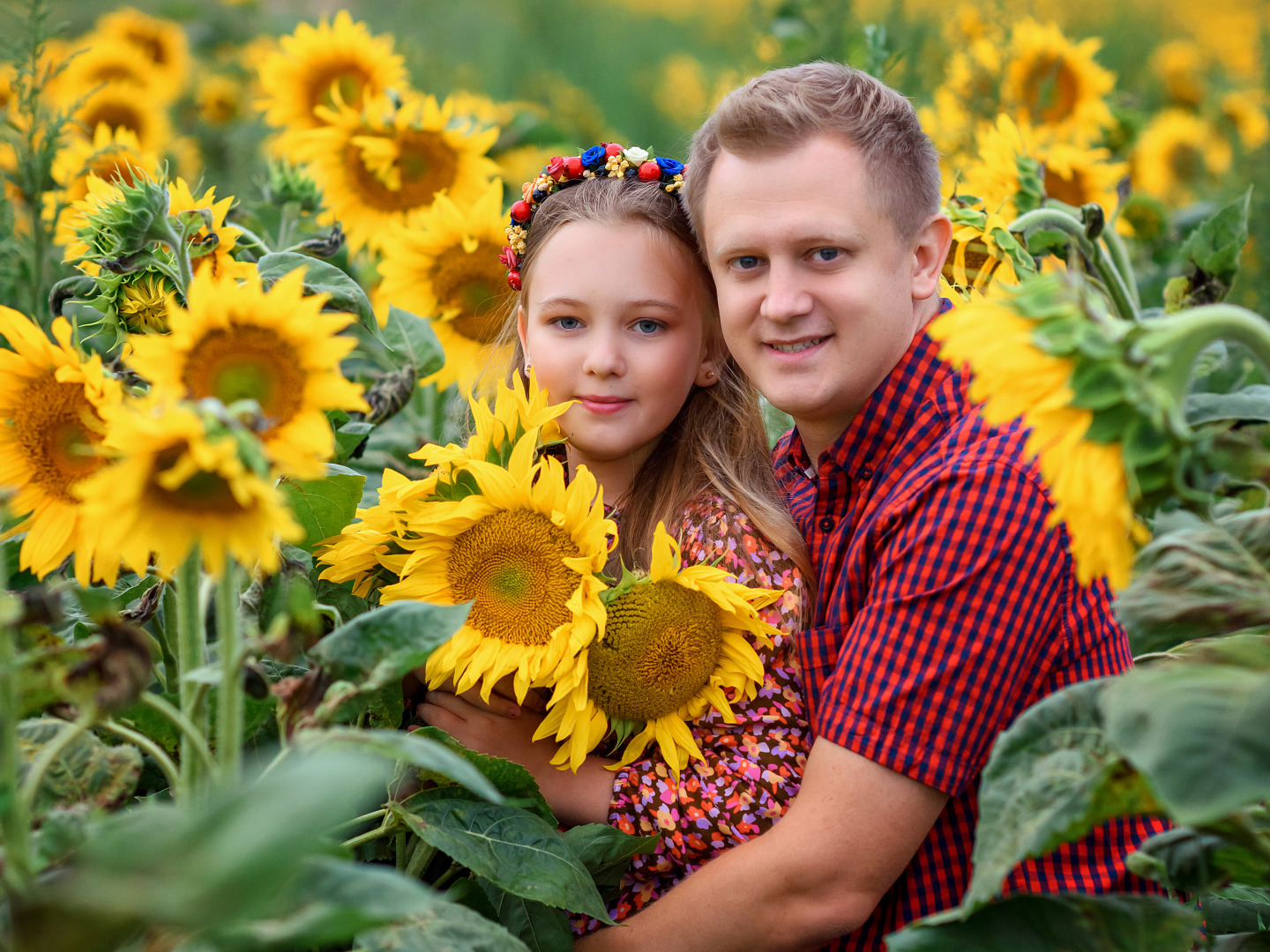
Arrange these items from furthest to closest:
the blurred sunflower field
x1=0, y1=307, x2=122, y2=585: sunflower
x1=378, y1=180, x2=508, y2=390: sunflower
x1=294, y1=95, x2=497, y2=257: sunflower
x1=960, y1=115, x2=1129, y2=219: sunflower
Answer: x1=294, y1=95, x2=497, y2=257: sunflower, x1=378, y1=180, x2=508, y2=390: sunflower, x1=960, y1=115, x2=1129, y2=219: sunflower, x1=0, y1=307, x2=122, y2=585: sunflower, the blurred sunflower field

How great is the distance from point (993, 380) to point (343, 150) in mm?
1936

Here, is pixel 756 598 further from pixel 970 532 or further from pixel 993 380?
pixel 993 380

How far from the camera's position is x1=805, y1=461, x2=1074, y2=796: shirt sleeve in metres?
1.20

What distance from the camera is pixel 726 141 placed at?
1497 mm

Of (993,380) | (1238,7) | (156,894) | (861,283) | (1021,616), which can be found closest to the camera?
(156,894)

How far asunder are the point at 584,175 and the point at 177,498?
1164 mm

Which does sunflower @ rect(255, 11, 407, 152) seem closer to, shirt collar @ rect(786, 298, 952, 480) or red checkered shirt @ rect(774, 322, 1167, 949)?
shirt collar @ rect(786, 298, 952, 480)

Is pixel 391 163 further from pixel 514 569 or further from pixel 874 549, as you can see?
pixel 874 549

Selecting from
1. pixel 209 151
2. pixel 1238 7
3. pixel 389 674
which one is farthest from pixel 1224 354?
pixel 1238 7

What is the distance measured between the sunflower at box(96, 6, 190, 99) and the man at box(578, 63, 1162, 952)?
10.4 feet

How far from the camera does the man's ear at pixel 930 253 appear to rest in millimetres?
1533

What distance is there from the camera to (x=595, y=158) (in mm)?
1820

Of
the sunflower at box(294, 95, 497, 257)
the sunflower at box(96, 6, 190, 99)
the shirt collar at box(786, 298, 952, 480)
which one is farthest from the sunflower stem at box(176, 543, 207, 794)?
the sunflower at box(96, 6, 190, 99)

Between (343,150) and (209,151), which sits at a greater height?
(209,151)
